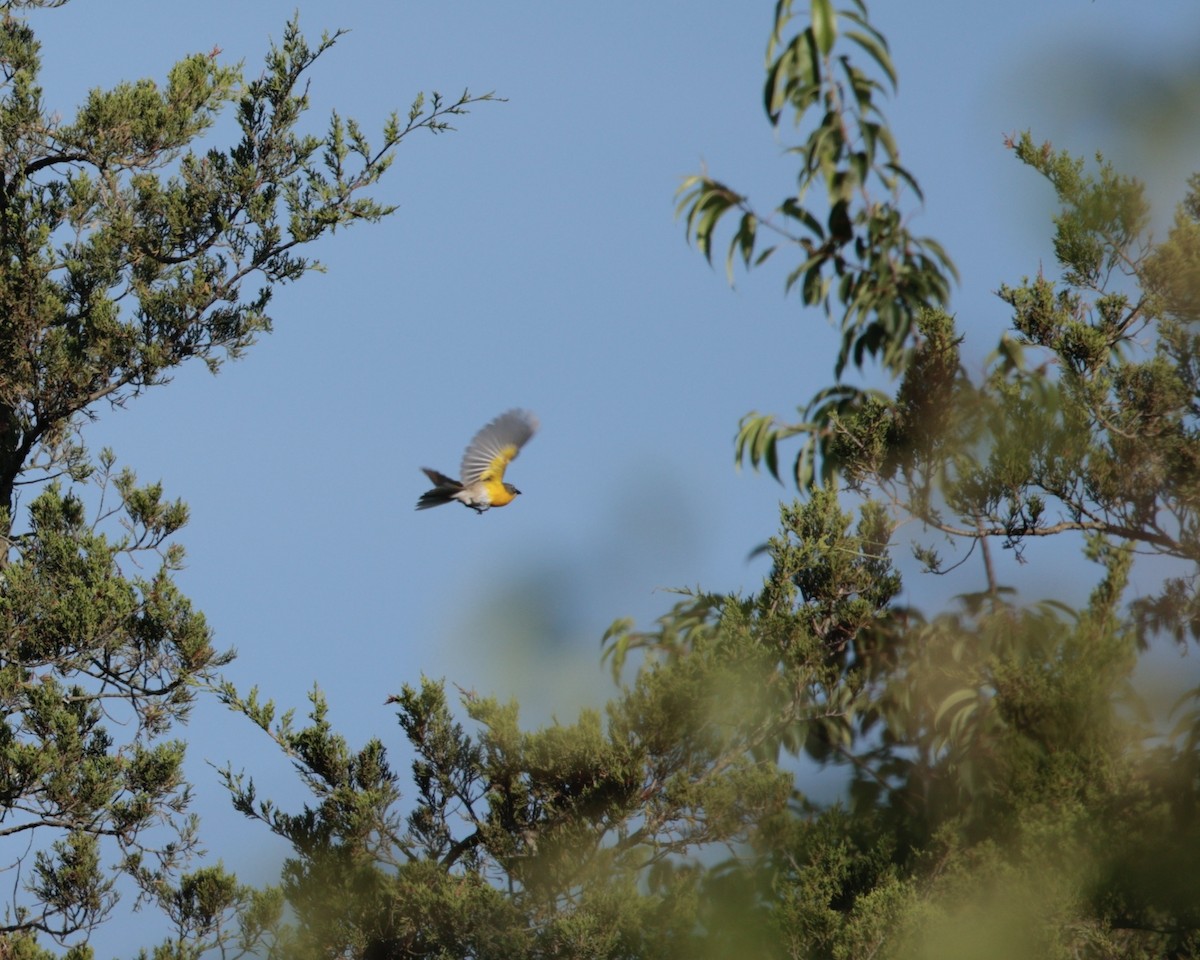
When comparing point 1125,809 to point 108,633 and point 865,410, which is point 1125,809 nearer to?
point 865,410

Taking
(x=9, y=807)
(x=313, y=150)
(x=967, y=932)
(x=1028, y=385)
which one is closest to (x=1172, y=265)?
(x=1028, y=385)

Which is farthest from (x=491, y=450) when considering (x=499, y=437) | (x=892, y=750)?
(x=892, y=750)

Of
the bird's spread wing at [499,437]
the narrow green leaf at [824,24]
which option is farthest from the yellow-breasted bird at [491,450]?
the narrow green leaf at [824,24]

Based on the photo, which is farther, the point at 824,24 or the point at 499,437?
the point at 499,437

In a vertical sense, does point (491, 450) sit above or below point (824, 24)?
above

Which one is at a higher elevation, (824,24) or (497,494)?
(497,494)

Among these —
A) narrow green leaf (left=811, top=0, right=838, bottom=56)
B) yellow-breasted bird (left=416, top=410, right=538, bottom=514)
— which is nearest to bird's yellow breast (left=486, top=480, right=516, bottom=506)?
yellow-breasted bird (left=416, top=410, right=538, bottom=514)

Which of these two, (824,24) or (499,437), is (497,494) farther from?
(824,24)

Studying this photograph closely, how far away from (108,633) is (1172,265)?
785 cm

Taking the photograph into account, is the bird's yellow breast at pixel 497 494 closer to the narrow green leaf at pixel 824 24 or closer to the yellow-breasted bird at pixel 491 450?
the yellow-breasted bird at pixel 491 450

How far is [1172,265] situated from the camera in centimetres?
958

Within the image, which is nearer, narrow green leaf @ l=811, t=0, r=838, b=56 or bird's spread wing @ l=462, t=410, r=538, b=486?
narrow green leaf @ l=811, t=0, r=838, b=56

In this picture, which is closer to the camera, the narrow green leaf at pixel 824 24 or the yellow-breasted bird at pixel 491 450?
the narrow green leaf at pixel 824 24

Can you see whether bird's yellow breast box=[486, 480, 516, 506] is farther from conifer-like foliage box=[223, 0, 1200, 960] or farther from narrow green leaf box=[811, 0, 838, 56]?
narrow green leaf box=[811, 0, 838, 56]
